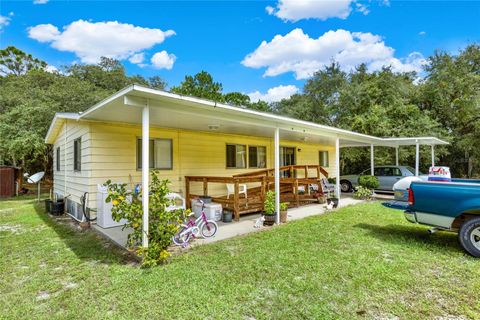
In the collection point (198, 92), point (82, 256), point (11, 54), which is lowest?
point (82, 256)

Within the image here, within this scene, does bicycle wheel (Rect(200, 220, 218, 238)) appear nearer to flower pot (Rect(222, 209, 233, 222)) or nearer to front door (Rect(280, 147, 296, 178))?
flower pot (Rect(222, 209, 233, 222))

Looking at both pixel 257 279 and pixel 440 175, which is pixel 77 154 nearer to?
pixel 257 279

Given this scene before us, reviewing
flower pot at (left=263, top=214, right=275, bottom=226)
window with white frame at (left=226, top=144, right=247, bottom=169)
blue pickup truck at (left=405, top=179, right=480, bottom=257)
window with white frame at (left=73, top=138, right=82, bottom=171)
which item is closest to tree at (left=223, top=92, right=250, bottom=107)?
window with white frame at (left=226, top=144, right=247, bottom=169)

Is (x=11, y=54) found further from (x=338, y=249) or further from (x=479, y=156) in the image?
(x=479, y=156)

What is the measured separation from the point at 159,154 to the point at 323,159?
1016cm

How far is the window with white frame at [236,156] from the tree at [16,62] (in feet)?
102

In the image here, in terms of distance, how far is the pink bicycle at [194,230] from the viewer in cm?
477

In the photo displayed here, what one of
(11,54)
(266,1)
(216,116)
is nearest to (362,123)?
(266,1)

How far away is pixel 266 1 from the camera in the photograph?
10406mm

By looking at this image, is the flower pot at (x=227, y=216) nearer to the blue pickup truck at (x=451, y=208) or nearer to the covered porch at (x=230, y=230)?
the covered porch at (x=230, y=230)

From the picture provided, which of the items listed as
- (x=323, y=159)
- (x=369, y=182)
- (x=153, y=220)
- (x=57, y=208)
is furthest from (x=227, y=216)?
(x=323, y=159)

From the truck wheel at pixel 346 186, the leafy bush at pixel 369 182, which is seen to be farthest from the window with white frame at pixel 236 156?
the truck wheel at pixel 346 186

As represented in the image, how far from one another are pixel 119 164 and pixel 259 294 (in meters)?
5.31

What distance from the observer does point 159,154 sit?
762cm
